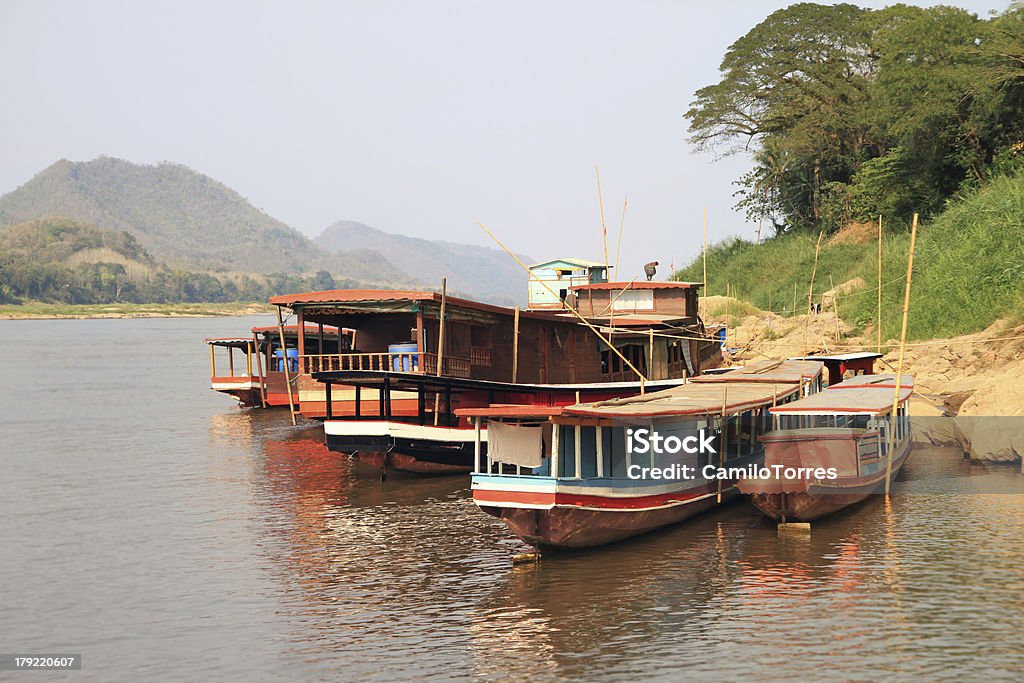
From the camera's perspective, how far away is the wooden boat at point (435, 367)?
75.5ft

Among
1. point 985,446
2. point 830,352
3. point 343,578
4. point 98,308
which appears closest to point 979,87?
point 830,352

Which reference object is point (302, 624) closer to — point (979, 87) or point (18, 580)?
point (18, 580)

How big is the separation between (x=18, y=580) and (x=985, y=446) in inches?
771

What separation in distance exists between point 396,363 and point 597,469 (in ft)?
32.2

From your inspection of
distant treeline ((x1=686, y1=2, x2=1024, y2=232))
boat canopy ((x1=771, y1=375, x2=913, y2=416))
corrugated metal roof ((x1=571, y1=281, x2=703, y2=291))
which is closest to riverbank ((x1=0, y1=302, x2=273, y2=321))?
distant treeline ((x1=686, y1=2, x2=1024, y2=232))

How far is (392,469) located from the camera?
24.4 m

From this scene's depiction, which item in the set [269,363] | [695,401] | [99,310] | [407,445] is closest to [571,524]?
[695,401]

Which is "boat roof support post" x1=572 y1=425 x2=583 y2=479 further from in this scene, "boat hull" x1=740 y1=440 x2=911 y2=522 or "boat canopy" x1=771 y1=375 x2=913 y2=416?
"boat canopy" x1=771 y1=375 x2=913 y2=416

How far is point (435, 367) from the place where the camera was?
2445 centimetres

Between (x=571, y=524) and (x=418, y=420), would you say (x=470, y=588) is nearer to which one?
(x=571, y=524)

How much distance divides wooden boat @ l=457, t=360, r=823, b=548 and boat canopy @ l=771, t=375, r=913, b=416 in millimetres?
967

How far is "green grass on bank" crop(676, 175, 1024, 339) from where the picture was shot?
106 feet

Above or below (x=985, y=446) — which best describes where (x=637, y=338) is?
above

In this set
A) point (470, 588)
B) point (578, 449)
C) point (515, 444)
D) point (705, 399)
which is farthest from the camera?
point (705, 399)
